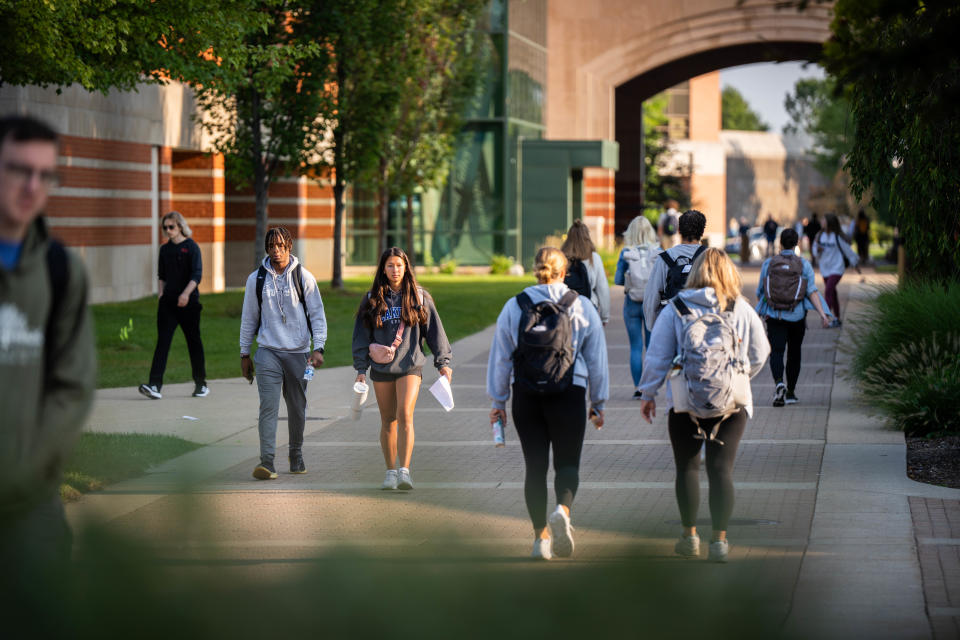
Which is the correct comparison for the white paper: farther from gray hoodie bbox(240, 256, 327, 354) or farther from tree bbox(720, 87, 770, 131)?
tree bbox(720, 87, 770, 131)

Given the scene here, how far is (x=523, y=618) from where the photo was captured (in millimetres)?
2562

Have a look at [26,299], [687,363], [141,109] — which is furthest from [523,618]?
[141,109]

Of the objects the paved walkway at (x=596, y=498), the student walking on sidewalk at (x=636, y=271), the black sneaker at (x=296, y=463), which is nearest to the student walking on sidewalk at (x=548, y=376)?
the paved walkway at (x=596, y=498)

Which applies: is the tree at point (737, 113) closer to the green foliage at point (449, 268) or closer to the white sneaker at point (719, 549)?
the green foliage at point (449, 268)

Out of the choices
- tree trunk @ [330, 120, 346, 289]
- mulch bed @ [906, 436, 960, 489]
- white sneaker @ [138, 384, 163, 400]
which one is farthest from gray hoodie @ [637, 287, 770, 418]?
tree trunk @ [330, 120, 346, 289]

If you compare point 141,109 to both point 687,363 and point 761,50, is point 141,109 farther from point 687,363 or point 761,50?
point 761,50

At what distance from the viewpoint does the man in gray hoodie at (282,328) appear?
31.8ft

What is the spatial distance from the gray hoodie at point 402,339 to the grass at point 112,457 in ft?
5.80

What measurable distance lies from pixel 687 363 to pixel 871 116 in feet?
19.7

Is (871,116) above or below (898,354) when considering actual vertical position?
above

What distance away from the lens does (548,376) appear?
707cm

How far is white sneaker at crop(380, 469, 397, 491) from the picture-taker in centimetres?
914

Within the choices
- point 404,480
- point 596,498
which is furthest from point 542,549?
point 404,480

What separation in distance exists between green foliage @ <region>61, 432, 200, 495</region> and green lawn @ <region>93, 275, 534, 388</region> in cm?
408
